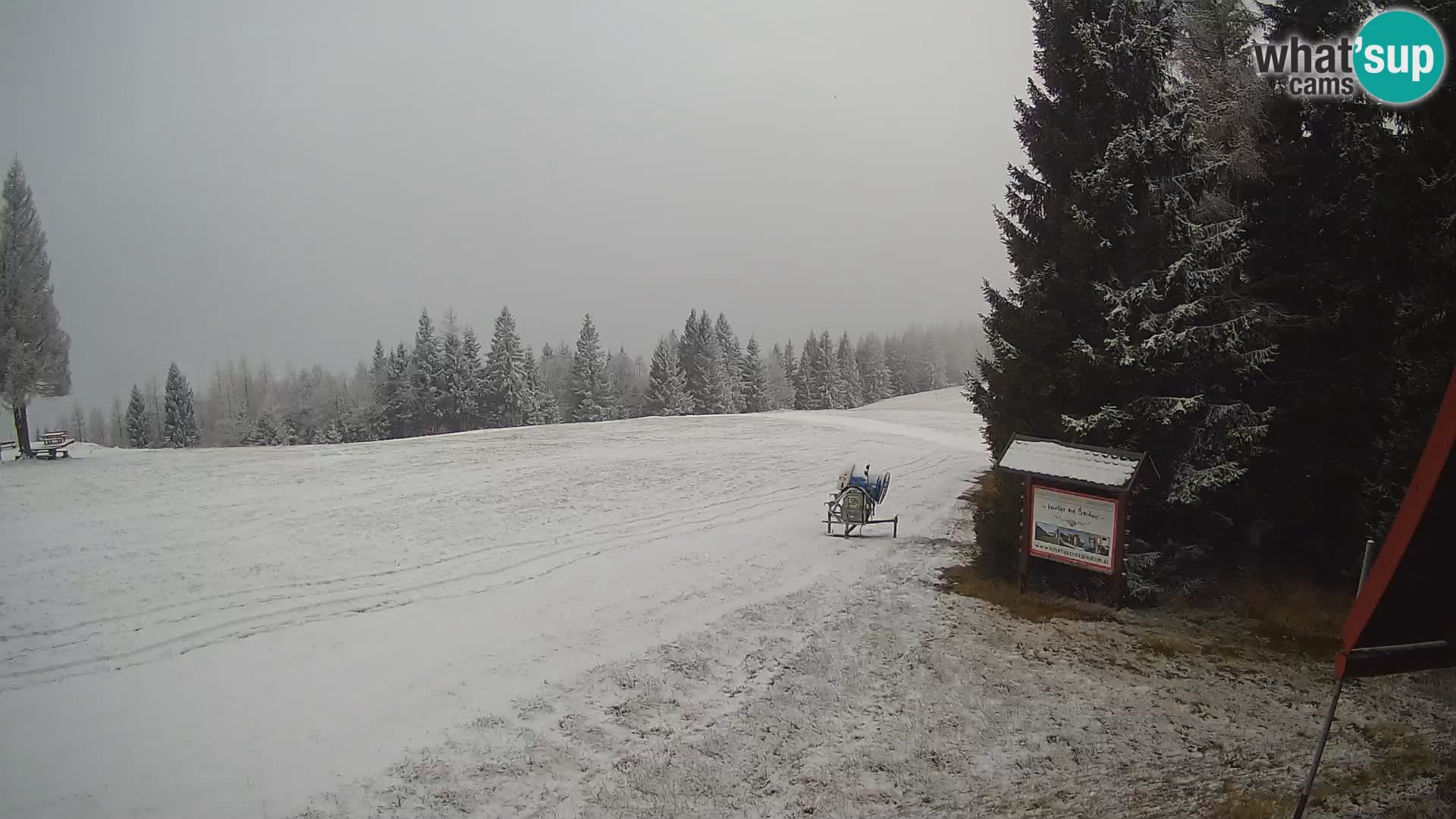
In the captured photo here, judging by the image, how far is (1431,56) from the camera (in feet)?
31.7

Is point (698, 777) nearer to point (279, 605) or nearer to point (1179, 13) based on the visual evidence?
point (279, 605)

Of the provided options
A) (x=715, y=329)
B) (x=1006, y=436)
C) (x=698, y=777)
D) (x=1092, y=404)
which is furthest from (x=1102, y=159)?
(x=715, y=329)

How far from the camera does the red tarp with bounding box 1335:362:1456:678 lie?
4312 millimetres

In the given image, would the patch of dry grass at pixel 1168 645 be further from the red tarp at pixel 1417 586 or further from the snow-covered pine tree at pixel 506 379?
the snow-covered pine tree at pixel 506 379

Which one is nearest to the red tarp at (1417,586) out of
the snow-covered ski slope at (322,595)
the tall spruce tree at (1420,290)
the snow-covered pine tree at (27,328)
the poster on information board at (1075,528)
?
the tall spruce tree at (1420,290)

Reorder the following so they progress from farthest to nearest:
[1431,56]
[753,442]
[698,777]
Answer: [753,442], [1431,56], [698,777]

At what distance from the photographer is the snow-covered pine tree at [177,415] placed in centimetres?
6825

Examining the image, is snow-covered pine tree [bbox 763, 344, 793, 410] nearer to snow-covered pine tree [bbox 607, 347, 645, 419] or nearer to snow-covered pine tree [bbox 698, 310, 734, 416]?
snow-covered pine tree [bbox 698, 310, 734, 416]

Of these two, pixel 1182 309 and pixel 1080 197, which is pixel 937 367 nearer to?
pixel 1080 197

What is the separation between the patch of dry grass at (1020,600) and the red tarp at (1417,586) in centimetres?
700

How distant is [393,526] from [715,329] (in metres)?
67.1

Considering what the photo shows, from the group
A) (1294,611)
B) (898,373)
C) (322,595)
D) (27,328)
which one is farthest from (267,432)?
(898,373)

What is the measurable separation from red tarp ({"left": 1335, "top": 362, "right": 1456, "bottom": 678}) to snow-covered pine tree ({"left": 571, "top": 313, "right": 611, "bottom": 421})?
64.1 m

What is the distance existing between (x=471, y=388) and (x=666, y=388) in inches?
745
